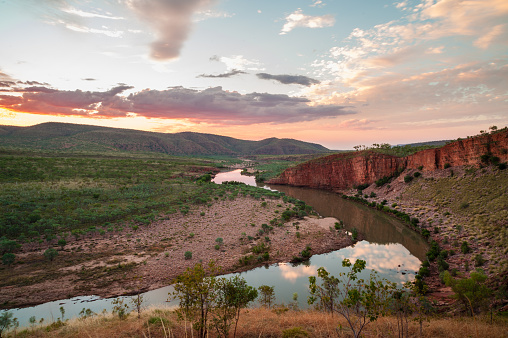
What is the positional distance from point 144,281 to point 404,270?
73.3 ft

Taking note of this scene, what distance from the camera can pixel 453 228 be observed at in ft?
83.1

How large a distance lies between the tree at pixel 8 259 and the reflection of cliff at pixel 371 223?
3544 cm

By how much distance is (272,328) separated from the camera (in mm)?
9727

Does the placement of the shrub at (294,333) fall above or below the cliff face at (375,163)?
below

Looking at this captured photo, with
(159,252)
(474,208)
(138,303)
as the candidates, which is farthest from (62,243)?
(474,208)

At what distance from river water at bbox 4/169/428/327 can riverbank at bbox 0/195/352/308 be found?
2.79 feet

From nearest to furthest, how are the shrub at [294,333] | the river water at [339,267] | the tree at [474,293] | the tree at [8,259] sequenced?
the shrub at [294,333] < the tree at [474,293] < the river water at [339,267] < the tree at [8,259]

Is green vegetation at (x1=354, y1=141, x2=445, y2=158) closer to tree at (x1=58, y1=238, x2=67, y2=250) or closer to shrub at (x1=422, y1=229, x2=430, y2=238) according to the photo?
shrub at (x1=422, y1=229, x2=430, y2=238)

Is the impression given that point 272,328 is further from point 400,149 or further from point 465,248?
point 400,149

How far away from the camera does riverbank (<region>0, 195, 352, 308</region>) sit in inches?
669

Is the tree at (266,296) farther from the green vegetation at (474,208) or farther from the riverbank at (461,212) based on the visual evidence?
the green vegetation at (474,208)

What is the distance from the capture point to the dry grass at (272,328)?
8.91m

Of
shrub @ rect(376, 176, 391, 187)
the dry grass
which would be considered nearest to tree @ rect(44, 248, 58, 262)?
the dry grass

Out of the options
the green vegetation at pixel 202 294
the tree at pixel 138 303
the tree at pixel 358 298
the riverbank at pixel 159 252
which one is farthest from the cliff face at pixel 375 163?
the tree at pixel 138 303
